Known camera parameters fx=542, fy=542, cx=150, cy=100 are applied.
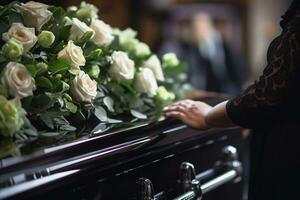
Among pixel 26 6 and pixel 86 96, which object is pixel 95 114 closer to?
pixel 86 96

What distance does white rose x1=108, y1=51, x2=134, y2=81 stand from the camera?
1.36 m

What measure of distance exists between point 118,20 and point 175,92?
2.96 m

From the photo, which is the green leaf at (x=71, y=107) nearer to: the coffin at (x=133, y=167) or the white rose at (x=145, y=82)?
the coffin at (x=133, y=167)

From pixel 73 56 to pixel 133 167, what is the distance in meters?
0.27

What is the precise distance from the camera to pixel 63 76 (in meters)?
1.18

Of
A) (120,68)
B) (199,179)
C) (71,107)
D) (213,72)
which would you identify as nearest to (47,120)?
(71,107)

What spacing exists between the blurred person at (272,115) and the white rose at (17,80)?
0.42 m

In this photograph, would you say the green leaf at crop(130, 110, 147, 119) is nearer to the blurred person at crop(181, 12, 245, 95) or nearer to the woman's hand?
the woman's hand

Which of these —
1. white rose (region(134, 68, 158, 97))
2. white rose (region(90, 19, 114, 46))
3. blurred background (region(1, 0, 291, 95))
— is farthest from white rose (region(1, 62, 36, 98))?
blurred background (region(1, 0, 291, 95))

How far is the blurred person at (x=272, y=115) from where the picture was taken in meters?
1.13

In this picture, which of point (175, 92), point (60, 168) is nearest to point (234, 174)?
point (175, 92)

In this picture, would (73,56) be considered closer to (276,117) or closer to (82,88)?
(82,88)

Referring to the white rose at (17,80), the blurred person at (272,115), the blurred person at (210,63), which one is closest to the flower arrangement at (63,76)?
the white rose at (17,80)

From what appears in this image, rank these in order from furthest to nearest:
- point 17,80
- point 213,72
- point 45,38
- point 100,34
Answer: point 213,72, point 100,34, point 45,38, point 17,80
